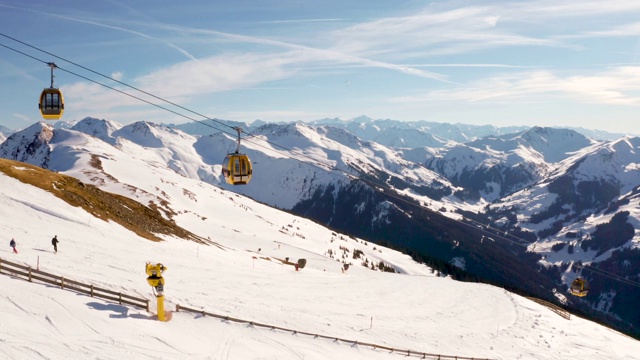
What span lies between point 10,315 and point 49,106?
20294mm

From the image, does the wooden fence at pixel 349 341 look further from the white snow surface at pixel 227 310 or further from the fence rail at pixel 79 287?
the white snow surface at pixel 227 310

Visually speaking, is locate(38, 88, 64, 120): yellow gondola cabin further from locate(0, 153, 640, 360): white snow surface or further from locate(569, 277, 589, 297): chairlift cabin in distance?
locate(569, 277, 589, 297): chairlift cabin in distance

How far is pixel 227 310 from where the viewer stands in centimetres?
3325

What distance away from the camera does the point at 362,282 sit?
60.7m

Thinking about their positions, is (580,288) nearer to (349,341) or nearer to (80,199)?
(349,341)

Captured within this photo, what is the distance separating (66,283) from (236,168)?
45.4 feet

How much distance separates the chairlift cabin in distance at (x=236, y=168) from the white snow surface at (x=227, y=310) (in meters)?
9.84

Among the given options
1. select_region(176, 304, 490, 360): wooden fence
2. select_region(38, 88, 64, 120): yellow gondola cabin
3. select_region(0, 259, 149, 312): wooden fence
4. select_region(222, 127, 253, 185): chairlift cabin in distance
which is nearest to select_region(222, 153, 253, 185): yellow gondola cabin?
select_region(222, 127, 253, 185): chairlift cabin in distance

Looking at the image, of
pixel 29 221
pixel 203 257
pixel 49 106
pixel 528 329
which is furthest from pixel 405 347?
pixel 29 221

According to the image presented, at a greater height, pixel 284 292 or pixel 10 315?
pixel 10 315

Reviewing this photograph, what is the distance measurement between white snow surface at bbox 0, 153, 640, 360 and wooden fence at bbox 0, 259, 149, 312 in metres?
0.53

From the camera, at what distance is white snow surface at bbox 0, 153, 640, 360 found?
24.2 meters

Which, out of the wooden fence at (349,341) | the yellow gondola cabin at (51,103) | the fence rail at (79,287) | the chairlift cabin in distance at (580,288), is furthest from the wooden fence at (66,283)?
the chairlift cabin in distance at (580,288)

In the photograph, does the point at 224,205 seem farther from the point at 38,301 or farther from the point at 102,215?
the point at 38,301
